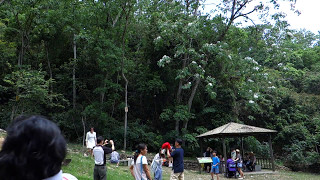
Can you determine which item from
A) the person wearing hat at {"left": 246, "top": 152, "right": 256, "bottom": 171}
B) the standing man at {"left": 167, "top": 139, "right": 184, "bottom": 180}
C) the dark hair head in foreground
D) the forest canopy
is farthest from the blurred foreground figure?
the person wearing hat at {"left": 246, "top": 152, "right": 256, "bottom": 171}

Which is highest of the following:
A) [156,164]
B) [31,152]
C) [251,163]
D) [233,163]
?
[31,152]

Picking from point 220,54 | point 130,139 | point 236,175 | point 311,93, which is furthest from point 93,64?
point 311,93

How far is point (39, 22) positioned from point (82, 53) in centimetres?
408

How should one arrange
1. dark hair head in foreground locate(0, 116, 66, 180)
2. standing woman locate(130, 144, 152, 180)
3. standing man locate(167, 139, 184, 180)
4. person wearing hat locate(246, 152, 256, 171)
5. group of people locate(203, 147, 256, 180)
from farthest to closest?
person wearing hat locate(246, 152, 256, 171), group of people locate(203, 147, 256, 180), standing man locate(167, 139, 184, 180), standing woman locate(130, 144, 152, 180), dark hair head in foreground locate(0, 116, 66, 180)

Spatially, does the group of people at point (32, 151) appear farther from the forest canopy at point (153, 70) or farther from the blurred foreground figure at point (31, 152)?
the forest canopy at point (153, 70)

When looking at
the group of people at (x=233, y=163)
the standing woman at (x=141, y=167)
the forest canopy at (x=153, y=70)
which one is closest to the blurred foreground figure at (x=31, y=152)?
the standing woman at (x=141, y=167)

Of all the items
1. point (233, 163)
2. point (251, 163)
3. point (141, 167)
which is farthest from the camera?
point (251, 163)

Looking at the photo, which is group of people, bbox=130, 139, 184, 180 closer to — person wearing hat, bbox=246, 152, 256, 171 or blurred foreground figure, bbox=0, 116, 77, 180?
blurred foreground figure, bbox=0, 116, 77, 180

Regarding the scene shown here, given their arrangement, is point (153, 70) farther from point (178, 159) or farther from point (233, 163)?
point (178, 159)

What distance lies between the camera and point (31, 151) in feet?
4.68

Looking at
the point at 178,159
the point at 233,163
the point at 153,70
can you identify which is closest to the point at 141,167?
the point at 178,159

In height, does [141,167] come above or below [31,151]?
below

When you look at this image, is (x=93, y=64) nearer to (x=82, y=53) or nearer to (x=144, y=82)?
(x=82, y=53)

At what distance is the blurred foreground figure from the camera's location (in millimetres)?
1421
